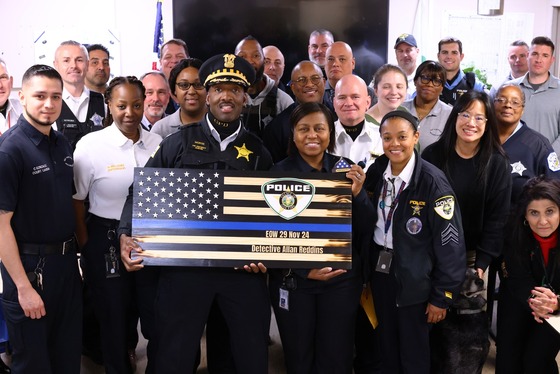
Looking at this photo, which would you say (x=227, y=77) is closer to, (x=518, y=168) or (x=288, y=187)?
(x=288, y=187)

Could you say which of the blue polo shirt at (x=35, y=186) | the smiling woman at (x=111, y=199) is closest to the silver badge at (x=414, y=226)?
the smiling woman at (x=111, y=199)

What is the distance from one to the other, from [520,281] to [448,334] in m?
0.47

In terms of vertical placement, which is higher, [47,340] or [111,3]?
[111,3]

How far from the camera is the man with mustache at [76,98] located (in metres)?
3.94

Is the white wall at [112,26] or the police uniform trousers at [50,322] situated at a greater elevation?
the white wall at [112,26]

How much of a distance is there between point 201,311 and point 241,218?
19.0 inches

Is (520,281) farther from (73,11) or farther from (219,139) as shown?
(73,11)

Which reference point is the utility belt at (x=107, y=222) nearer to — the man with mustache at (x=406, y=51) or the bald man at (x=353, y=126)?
the bald man at (x=353, y=126)

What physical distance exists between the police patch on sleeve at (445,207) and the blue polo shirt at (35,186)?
179 centimetres

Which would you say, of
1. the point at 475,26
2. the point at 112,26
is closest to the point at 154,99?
the point at 112,26

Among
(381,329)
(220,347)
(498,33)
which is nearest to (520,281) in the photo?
(381,329)

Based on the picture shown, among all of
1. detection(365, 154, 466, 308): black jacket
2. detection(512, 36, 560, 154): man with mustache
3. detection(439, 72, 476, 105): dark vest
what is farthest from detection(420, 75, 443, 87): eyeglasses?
detection(365, 154, 466, 308): black jacket

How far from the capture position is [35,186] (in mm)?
2740

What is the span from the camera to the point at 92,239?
3.09m
